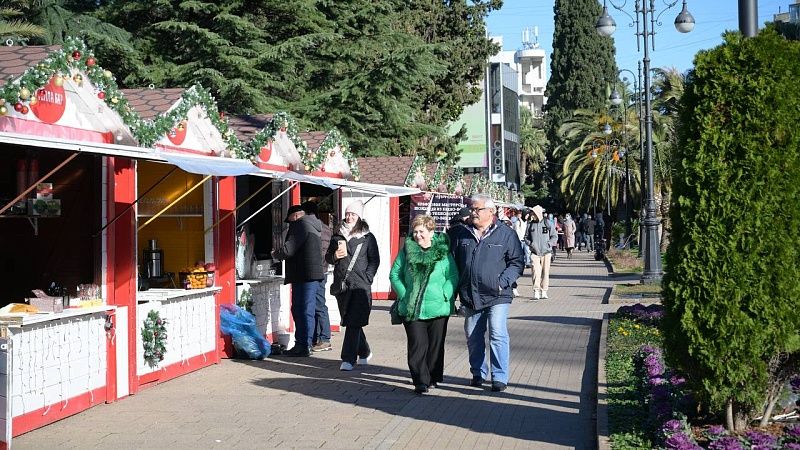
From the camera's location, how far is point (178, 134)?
454 inches

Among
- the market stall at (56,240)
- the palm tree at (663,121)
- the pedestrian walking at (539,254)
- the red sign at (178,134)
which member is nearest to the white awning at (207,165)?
the market stall at (56,240)

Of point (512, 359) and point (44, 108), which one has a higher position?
point (44, 108)

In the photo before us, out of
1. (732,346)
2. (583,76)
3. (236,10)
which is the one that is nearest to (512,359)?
(732,346)

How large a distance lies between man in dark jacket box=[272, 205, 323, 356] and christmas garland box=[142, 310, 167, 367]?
232cm

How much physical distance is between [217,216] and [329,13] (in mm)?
15599

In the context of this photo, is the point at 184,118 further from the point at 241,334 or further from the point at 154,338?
the point at 241,334

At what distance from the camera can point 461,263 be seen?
10.6m

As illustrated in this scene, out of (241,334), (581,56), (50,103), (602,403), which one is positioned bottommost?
(602,403)

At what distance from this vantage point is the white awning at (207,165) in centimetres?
905

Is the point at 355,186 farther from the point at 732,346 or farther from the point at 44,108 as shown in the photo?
the point at 732,346

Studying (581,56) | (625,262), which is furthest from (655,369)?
(581,56)

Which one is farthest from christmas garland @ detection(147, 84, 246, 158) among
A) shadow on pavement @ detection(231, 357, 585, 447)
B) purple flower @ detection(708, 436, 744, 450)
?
purple flower @ detection(708, 436, 744, 450)

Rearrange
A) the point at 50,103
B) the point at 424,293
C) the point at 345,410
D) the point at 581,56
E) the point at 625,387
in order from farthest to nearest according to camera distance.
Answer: the point at 581,56
the point at 424,293
the point at 625,387
the point at 345,410
the point at 50,103

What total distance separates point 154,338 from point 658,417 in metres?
5.64
